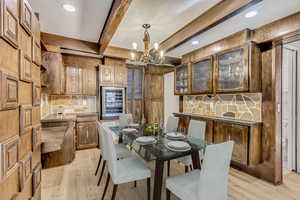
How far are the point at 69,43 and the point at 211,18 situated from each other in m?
2.90

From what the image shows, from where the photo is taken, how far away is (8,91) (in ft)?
2.61

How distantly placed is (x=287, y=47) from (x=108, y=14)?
310 centimetres

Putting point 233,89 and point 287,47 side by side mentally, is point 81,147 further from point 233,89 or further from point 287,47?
point 287,47

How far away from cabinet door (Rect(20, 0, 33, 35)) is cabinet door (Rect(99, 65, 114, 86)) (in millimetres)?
2737

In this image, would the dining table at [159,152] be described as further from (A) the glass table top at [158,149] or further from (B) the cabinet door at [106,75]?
(B) the cabinet door at [106,75]

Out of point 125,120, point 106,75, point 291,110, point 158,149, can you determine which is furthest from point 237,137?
point 106,75

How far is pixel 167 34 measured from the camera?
9.70 ft

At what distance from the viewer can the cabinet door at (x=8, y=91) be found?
74 cm

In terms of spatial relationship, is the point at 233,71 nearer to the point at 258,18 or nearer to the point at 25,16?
the point at 258,18

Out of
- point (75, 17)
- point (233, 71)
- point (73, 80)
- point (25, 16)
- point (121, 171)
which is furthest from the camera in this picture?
point (73, 80)

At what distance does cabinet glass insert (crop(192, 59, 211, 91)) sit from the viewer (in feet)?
10.4

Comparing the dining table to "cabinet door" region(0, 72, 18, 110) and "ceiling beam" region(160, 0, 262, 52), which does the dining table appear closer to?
"cabinet door" region(0, 72, 18, 110)

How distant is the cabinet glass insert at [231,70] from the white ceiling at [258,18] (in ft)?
1.22

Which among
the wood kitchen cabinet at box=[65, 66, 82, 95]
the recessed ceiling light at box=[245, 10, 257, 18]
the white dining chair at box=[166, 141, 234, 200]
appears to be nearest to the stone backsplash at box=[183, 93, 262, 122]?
the recessed ceiling light at box=[245, 10, 257, 18]
